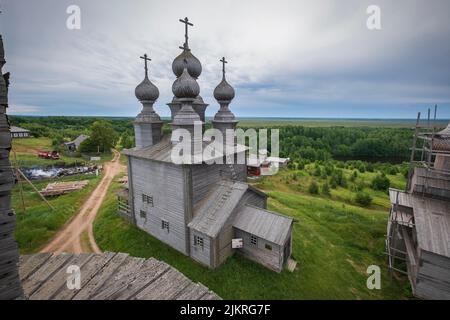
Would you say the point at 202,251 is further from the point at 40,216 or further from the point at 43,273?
the point at 40,216

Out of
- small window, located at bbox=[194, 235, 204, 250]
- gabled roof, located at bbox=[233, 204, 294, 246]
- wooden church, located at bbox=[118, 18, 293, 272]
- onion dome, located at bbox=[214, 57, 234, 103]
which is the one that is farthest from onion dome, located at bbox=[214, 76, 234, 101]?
small window, located at bbox=[194, 235, 204, 250]

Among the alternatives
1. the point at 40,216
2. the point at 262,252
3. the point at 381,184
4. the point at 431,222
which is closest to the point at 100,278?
the point at 262,252

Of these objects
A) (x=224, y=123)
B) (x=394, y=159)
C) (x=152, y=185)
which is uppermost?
(x=224, y=123)

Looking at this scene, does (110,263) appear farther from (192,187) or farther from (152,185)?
(152,185)

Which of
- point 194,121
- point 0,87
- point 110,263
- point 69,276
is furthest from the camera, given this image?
point 194,121

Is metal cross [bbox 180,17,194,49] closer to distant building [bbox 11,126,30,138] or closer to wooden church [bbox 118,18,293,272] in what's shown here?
wooden church [bbox 118,18,293,272]

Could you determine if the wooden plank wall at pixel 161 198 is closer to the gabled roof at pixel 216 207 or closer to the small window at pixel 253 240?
the gabled roof at pixel 216 207
